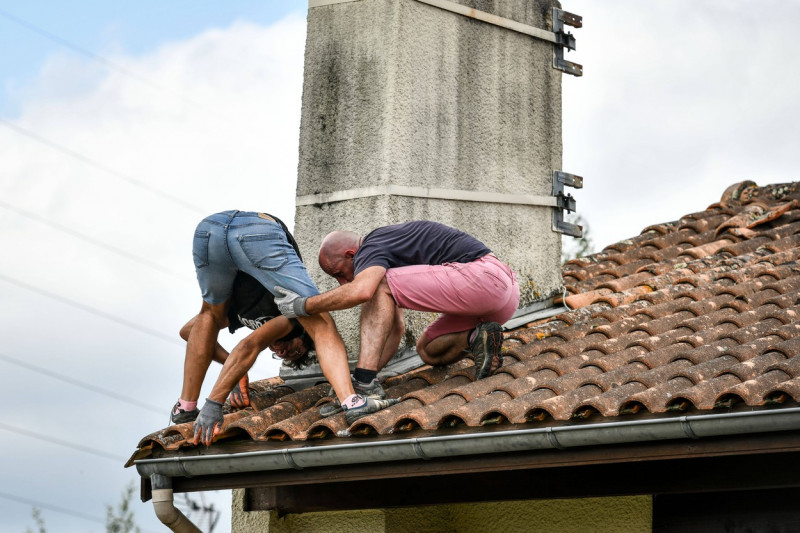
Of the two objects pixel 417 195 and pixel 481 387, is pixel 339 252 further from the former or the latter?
pixel 481 387

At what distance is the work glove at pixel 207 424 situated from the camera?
584 centimetres

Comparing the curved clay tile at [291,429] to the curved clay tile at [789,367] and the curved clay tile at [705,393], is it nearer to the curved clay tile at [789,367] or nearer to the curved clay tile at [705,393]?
the curved clay tile at [705,393]

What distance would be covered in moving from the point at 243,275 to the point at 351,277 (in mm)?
591

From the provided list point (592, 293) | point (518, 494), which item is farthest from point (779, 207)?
point (518, 494)

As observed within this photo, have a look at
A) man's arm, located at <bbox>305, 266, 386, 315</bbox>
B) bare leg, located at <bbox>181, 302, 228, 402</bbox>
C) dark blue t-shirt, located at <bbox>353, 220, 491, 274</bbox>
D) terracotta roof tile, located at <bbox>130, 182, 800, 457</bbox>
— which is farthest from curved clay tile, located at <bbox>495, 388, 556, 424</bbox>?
bare leg, located at <bbox>181, 302, 228, 402</bbox>

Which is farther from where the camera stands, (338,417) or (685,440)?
(338,417)

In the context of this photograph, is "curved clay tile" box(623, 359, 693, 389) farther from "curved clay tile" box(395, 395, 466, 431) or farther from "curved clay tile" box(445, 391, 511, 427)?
"curved clay tile" box(395, 395, 466, 431)

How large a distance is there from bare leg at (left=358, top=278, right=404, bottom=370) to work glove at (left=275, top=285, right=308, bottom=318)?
0.32m

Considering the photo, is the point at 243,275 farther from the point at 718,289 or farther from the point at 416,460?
the point at 718,289

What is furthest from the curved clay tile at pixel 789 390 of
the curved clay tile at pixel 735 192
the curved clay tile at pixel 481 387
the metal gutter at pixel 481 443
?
the curved clay tile at pixel 735 192

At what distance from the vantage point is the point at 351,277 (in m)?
6.41

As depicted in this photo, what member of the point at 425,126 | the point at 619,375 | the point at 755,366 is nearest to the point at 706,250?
the point at 425,126

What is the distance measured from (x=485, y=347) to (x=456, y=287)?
0.35 metres

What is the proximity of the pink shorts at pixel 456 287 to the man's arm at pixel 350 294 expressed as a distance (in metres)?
0.13
